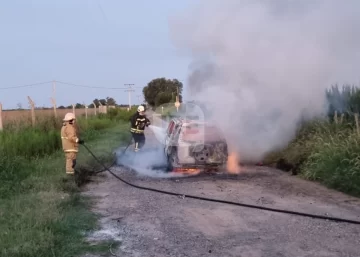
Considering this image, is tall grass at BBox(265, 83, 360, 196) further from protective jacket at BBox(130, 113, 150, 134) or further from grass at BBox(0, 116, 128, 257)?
grass at BBox(0, 116, 128, 257)

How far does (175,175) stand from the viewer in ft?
45.9

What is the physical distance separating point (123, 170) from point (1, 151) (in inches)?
146

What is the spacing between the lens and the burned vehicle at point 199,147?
1368 cm

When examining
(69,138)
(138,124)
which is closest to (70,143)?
(69,138)

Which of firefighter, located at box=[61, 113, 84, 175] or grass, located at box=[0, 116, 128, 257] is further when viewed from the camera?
firefighter, located at box=[61, 113, 84, 175]

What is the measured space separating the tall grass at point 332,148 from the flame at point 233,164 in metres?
1.58

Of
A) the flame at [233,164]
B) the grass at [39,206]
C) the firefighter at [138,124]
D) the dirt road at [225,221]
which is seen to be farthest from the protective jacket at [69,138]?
the firefighter at [138,124]

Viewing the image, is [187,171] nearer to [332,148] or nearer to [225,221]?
[332,148]

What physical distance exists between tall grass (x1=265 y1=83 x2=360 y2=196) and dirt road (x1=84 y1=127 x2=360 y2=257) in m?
0.47

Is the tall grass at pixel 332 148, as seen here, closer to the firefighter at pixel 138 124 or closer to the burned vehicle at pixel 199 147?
the burned vehicle at pixel 199 147

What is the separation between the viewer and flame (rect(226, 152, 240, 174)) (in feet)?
48.4

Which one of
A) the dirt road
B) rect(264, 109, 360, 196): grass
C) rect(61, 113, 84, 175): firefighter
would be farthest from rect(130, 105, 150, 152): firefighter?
rect(61, 113, 84, 175): firefighter

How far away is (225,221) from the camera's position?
851cm

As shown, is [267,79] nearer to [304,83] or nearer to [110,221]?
[304,83]
